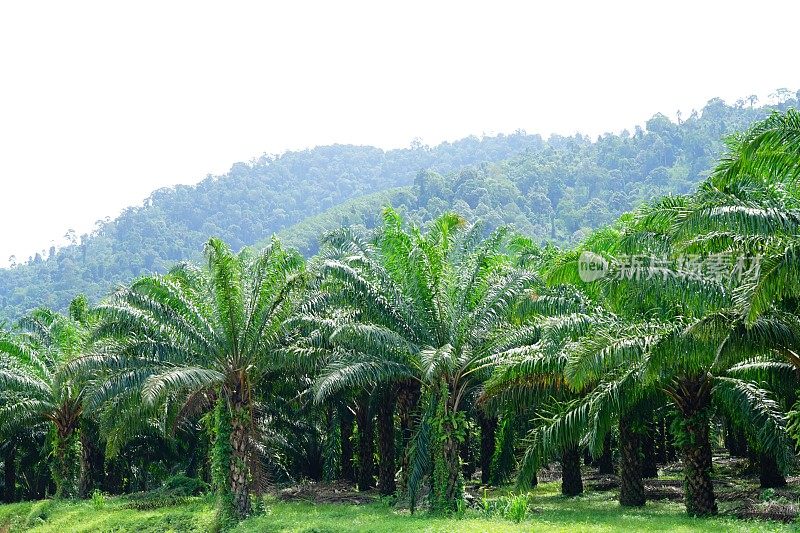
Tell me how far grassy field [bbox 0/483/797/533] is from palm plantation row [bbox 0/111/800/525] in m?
1.00

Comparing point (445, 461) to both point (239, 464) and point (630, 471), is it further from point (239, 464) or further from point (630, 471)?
point (239, 464)

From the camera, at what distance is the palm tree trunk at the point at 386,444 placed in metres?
25.0

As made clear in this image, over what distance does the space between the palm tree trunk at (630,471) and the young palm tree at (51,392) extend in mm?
15086

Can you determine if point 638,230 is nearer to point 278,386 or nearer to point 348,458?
point 278,386

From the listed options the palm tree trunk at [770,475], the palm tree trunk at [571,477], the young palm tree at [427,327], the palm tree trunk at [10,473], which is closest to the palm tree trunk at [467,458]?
the palm tree trunk at [571,477]

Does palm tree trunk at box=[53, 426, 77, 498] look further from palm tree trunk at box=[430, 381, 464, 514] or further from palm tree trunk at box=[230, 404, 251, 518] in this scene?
palm tree trunk at box=[430, 381, 464, 514]

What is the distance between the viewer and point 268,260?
21.5 m

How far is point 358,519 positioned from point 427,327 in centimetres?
464

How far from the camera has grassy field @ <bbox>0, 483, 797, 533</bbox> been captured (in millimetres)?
15312

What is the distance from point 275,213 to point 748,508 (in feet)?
596

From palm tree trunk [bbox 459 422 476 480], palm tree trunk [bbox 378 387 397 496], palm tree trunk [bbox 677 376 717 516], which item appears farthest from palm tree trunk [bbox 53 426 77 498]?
palm tree trunk [bbox 677 376 717 516]

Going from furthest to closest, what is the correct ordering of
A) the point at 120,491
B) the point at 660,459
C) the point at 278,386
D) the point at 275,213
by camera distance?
the point at 275,213 → the point at 120,491 → the point at 660,459 → the point at 278,386

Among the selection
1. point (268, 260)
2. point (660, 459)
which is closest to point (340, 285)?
point (268, 260)

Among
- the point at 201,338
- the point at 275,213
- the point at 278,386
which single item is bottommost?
the point at 278,386
